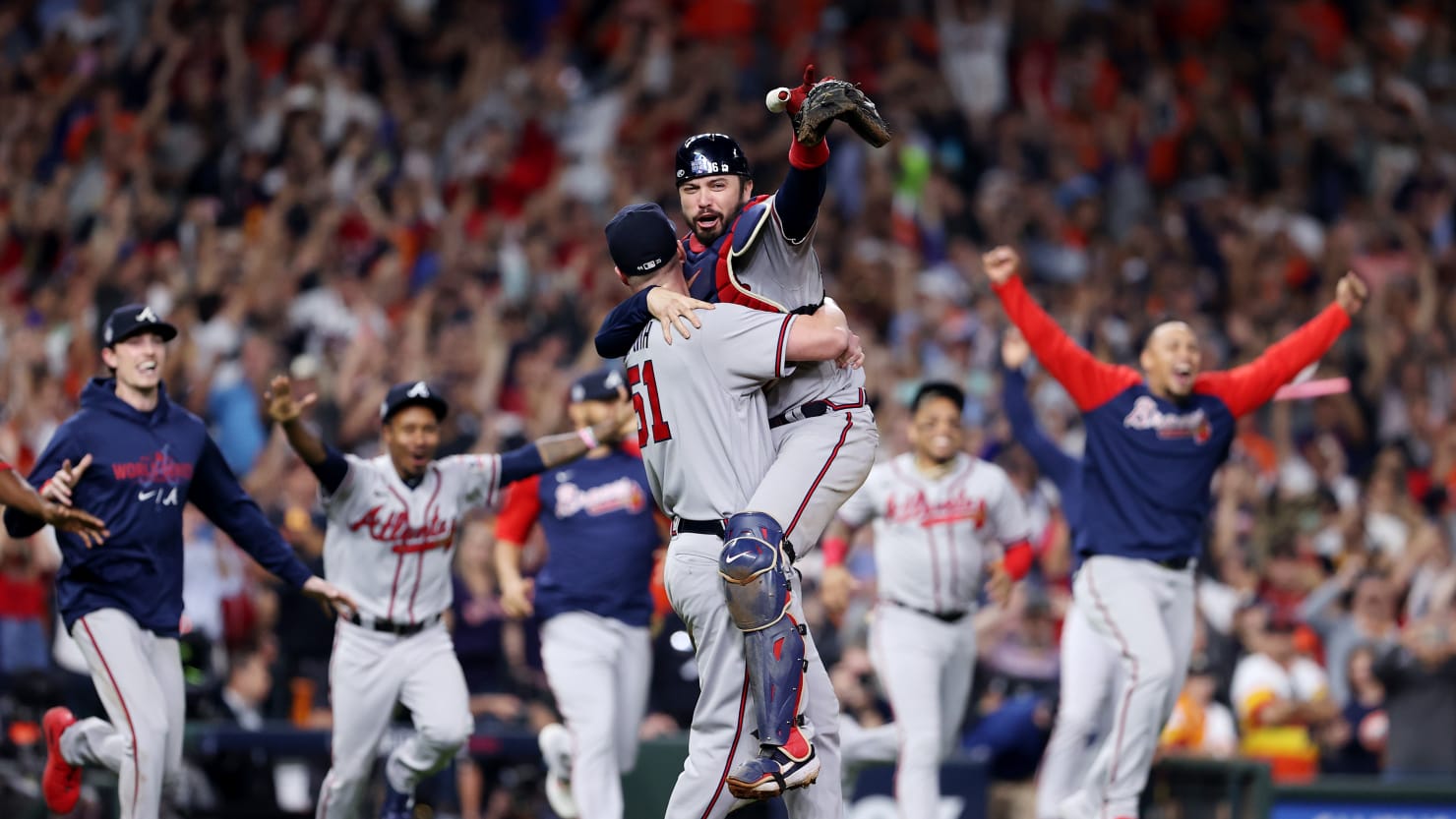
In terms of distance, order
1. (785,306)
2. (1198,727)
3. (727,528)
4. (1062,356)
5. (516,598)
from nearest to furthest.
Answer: (727,528)
(785,306)
(1062,356)
(516,598)
(1198,727)

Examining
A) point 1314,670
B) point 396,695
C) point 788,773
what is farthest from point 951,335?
point 788,773

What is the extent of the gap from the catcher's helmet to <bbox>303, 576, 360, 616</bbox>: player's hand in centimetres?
307

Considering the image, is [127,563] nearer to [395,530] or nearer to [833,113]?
[395,530]

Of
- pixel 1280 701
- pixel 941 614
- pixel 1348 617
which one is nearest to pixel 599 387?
pixel 941 614

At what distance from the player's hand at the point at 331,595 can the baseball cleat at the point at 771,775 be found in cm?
313

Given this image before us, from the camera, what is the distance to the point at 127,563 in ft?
26.8

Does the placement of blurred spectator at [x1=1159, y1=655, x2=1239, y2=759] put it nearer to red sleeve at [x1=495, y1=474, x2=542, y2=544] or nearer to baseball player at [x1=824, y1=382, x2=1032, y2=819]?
baseball player at [x1=824, y1=382, x2=1032, y2=819]

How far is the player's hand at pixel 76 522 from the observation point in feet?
25.7

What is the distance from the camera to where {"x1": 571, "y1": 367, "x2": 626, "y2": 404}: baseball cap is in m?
9.88

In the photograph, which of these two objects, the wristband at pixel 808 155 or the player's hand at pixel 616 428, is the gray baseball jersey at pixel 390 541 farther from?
the wristband at pixel 808 155

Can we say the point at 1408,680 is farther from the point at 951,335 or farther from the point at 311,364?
the point at 311,364

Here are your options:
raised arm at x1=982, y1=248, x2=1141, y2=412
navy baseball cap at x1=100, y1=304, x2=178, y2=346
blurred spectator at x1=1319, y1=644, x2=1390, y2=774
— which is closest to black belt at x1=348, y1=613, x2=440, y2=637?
navy baseball cap at x1=100, y1=304, x2=178, y2=346

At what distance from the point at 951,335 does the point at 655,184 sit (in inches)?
116

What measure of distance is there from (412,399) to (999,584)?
327 centimetres
